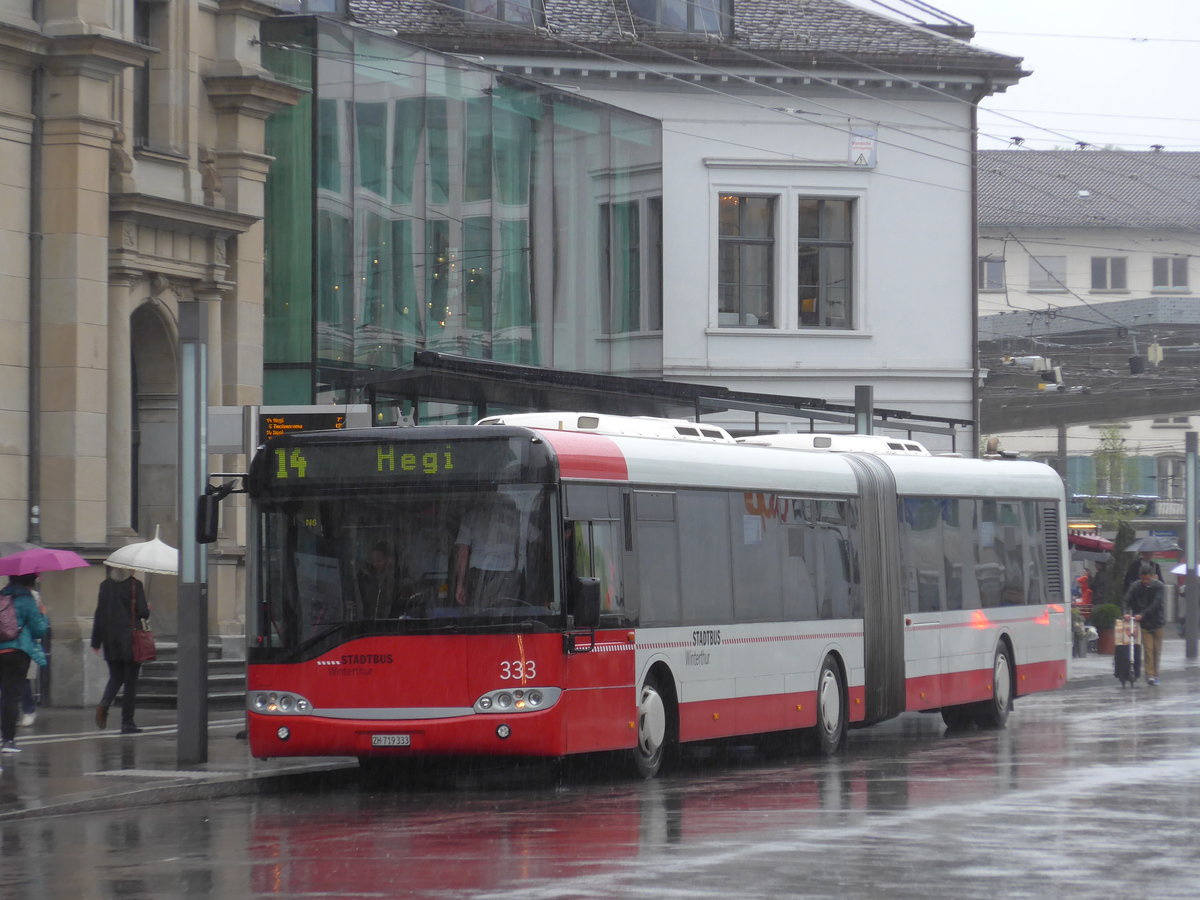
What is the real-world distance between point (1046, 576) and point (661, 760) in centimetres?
978

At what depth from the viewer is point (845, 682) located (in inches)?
800

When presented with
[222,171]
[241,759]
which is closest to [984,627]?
Result: [241,759]

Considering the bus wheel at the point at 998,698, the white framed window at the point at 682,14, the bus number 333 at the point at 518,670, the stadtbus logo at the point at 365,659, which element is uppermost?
the white framed window at the point at 682,14

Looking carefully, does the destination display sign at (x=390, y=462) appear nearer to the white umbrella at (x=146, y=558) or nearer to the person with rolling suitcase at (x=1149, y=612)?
the white umbrella at (x=146, y=558)

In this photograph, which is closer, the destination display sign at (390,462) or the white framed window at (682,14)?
the destination display sign at (390,462)

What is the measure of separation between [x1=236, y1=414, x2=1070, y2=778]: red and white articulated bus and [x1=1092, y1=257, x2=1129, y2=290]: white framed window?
80017mm

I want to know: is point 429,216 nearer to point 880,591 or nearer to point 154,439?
point 154,439

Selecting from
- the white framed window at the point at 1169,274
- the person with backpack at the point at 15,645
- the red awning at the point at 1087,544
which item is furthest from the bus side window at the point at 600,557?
the white framed window at the point at 1169,274

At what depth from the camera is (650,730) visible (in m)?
16.6

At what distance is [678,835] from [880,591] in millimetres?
9400

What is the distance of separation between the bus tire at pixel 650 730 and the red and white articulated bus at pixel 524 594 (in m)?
0.02

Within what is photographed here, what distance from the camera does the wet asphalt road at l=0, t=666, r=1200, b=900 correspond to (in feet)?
33.0

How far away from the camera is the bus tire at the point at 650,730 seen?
1648 centimetres

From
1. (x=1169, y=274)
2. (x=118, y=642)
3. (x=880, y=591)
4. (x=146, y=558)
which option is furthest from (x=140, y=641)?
(x=1169, y=274)
